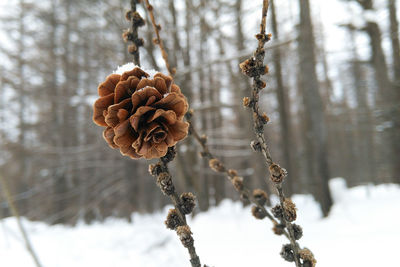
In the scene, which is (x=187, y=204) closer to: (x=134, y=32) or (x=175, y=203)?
(x=175, y=203)

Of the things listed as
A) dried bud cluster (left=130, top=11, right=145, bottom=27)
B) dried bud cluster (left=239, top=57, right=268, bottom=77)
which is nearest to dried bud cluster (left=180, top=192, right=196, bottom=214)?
dried bud cluster (left=239, top=57, right=268, bottom=77)

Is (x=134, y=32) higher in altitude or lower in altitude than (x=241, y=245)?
higher

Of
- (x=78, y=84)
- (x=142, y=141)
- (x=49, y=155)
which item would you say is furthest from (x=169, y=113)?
(x=78, y=84)

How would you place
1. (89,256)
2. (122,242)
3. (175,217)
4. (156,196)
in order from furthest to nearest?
(156,196)
(122,242)
(89,256)
(175,217)

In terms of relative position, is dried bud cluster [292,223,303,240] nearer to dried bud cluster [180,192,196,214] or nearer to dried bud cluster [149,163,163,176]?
dried bud cluster [180,192,196,214]

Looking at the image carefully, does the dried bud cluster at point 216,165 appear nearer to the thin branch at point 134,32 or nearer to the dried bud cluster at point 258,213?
the dried bud cluster at point 258,213

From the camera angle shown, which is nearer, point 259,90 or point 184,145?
point 259,90

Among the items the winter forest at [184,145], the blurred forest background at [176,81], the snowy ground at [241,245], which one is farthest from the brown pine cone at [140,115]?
the blurred forest background at [176,81]

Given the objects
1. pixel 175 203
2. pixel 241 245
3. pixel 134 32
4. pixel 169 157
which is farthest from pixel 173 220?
pixel 241 245

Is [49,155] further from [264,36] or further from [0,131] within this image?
[264,36]
